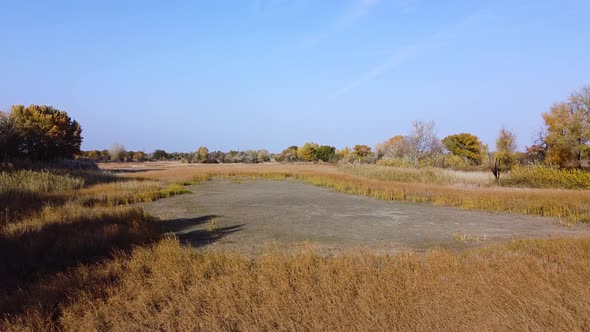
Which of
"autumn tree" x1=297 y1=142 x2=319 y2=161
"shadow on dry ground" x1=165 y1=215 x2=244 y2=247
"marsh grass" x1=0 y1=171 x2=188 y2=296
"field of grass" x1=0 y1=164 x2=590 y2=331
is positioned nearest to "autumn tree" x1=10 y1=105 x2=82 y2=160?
"marsh grass" x1=0 y1=171 x2=188 y2=296

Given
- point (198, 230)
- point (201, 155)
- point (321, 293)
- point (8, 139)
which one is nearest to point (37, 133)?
point (8, 139)

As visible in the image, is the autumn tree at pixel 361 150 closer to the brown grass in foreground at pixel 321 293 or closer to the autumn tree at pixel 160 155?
the autumn tree at pixel 160 155

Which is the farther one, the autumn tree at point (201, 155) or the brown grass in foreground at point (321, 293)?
the autumn tree at point (201, 155)

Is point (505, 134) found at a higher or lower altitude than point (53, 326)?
higher

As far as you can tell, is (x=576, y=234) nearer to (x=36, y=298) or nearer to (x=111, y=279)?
(x=111, y=279)

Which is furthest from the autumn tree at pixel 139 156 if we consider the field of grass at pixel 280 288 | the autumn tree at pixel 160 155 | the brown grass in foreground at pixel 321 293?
the brown grass in foreground at pixel 321 293

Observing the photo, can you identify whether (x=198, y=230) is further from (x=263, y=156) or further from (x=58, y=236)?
(x=263, y=156)

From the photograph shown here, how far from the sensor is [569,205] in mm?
13219

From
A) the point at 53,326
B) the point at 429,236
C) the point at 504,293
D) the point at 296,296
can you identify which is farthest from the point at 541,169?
the point at 53,326

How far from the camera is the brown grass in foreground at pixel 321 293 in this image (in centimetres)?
399

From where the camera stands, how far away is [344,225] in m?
11.3

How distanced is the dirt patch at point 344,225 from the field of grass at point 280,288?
5.92 ft

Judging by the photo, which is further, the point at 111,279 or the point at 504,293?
the point at 111,279

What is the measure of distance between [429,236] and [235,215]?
6972 mm
